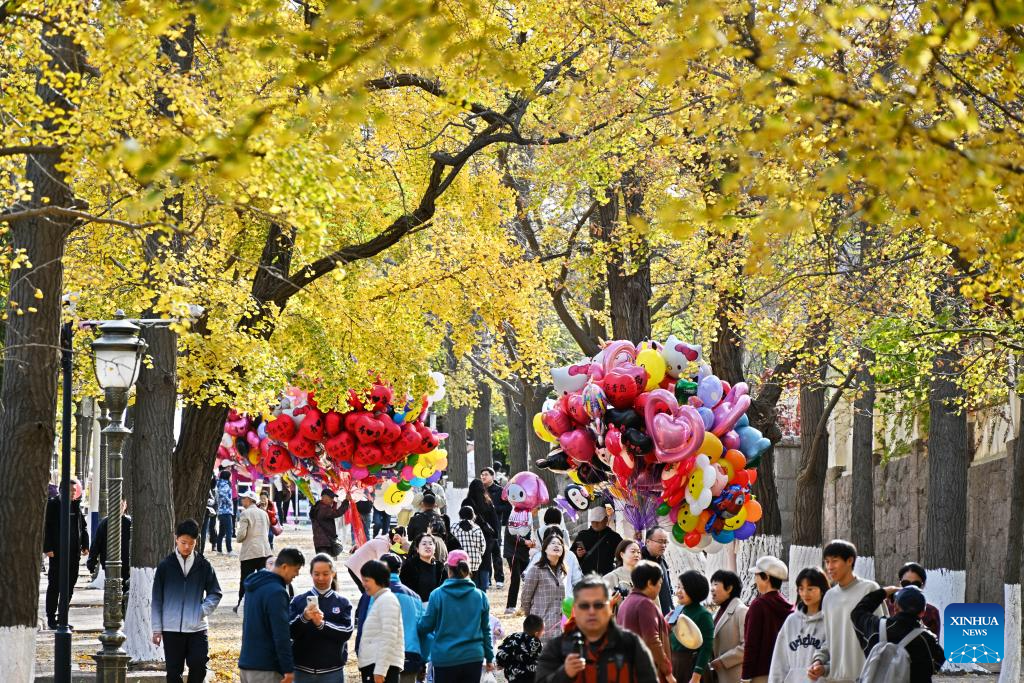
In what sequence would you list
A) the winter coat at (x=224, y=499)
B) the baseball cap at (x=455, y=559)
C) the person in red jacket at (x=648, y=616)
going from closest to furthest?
the person in red jacket at (x=648, y=616) < the baseball cap at (x=455, y=559) < the winter coat at (x=224, y=499)

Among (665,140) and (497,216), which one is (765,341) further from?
(665,140)

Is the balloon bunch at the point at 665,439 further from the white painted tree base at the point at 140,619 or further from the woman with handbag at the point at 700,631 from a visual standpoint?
the woman with handbag at the point at 700,631

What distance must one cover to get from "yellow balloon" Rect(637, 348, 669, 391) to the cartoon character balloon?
604 cm

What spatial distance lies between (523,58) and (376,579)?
21.7 feet

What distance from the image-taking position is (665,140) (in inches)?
334

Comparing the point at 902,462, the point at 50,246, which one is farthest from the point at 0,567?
the point at 902,462

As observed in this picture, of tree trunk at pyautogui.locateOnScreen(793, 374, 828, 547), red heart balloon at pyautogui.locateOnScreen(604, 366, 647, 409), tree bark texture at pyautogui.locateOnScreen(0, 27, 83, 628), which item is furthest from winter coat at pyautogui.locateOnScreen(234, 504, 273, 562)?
tree trunk at pyautogui.locateOnScreen(793, 374, 828, 547)

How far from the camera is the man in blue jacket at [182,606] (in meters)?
13.5

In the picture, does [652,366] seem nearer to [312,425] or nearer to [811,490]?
[312,425]

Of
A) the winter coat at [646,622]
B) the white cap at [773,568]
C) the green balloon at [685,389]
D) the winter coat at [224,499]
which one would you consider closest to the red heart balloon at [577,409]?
the green balloon at [685,389]

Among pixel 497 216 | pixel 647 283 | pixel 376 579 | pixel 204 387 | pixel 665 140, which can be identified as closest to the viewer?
pixel 665 140

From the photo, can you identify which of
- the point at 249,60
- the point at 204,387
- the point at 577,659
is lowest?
the point at 577,659

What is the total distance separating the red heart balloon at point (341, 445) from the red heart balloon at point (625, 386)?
6.58m

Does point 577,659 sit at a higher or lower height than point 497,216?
lower
